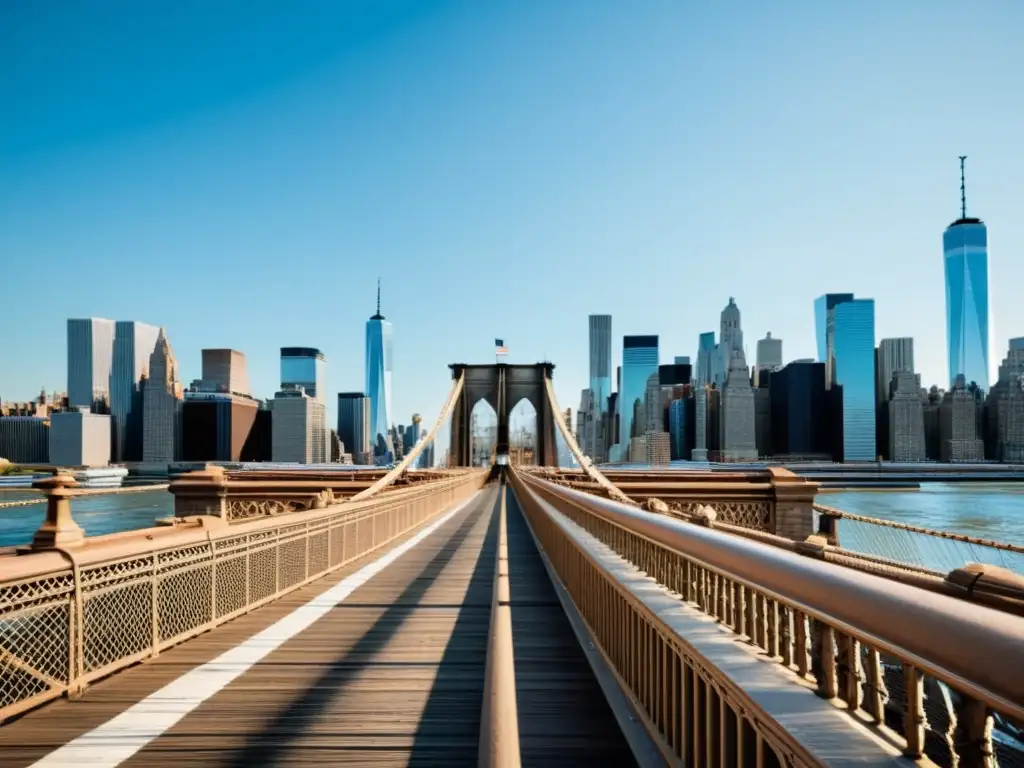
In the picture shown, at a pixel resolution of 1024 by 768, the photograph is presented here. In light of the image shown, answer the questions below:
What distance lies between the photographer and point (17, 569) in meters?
4.31

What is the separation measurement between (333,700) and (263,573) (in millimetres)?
3624

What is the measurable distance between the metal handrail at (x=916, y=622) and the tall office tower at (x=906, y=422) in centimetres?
15208

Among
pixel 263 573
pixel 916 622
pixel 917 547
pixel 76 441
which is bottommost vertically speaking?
pixel 917 547

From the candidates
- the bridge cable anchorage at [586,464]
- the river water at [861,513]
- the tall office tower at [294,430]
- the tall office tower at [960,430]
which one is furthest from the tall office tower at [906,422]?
the tall office tower at [294,430]

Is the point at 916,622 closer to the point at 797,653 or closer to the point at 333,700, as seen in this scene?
the point at 797,653

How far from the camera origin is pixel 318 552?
33.2ft

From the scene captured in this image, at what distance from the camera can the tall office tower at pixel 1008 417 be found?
4766 inches

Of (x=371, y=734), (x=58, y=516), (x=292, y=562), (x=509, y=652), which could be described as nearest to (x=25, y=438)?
(x=292, y=562)

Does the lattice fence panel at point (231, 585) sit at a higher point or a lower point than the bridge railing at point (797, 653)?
lower

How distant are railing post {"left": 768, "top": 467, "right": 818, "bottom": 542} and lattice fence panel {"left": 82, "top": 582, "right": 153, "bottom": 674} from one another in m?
28.7

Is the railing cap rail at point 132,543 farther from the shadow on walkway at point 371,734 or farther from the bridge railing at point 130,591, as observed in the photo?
the shadow on walkway at point 371,734

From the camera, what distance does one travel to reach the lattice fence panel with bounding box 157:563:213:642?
6156 millimetres

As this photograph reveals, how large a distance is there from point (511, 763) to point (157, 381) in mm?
166040

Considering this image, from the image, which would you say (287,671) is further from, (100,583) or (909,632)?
(909,632)
